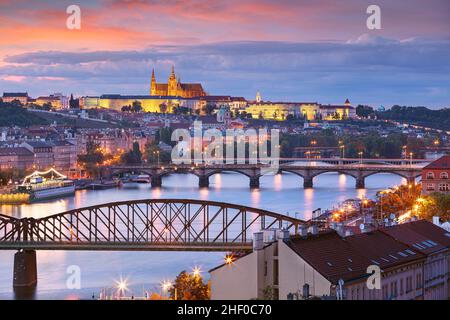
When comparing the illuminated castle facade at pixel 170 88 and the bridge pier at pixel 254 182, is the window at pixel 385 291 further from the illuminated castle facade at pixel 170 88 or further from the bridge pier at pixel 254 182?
the illuminated castle facade at pixel 170 88

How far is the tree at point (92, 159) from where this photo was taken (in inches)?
1032

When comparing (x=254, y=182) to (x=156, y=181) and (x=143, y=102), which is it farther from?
(x=143, y=102)

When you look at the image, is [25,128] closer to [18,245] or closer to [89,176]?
[89,176]

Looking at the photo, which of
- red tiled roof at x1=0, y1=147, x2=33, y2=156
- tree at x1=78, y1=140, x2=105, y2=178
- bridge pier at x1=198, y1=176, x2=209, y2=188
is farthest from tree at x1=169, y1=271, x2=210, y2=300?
red tiled roof at x1=0, y1=147, x2=33, y2=156

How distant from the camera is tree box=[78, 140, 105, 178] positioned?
1032 inches

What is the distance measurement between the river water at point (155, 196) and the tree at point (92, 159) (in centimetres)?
160

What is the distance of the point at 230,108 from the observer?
5594 cm

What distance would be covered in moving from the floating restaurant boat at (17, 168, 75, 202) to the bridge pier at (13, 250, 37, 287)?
995cm

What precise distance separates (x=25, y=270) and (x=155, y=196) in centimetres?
969

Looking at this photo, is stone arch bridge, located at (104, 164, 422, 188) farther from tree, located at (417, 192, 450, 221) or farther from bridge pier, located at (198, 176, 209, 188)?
tree, located at (417, 192, 450, 221)

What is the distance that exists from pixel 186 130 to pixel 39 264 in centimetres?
3004

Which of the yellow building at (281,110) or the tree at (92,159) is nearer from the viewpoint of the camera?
the tree at (92,159)

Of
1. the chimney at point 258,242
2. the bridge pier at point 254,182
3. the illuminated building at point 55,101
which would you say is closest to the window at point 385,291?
the chimney at point 258,242
